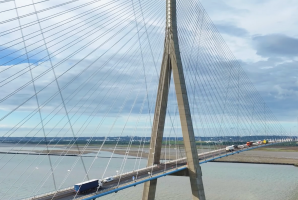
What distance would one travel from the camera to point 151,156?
24.7 m

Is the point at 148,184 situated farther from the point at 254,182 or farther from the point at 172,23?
the point at 254,182

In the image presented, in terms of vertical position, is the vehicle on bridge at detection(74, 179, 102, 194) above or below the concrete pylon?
below

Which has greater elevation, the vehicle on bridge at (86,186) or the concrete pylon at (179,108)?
the concrete pylon at (179,108)

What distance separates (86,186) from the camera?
16.8 m

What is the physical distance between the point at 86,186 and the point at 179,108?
966 centimetres

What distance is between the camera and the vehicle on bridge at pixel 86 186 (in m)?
16.6

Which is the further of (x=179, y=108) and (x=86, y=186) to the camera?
(x=179, y=108)

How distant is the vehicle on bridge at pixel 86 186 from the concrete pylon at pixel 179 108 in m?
7.56

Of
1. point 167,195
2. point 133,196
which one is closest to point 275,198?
point 167,195

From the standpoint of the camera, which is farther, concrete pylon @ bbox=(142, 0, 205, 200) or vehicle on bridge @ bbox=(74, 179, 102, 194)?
concrete pylon @ bbox=(142, 0, 205, 200)

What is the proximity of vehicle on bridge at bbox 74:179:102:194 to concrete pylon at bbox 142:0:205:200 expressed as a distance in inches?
298

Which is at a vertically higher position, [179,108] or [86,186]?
[179,108]

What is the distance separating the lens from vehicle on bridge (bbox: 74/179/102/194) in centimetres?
1663

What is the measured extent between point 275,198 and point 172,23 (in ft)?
64.5
